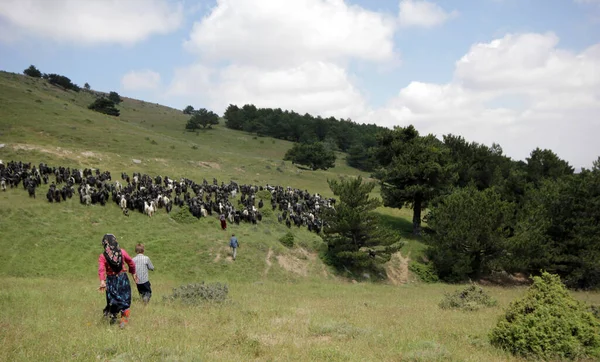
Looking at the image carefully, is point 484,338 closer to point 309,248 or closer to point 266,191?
point 309,248

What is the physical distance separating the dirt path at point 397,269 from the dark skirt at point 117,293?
24.0m

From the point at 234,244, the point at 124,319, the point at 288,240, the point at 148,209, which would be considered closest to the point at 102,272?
the point at 124,319

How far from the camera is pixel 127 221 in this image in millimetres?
26297

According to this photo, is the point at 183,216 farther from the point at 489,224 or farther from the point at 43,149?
the point at 43,149

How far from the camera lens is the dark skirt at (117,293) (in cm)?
852

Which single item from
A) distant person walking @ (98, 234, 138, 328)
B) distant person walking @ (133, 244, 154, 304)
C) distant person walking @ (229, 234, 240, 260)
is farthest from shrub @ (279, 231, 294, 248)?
distant person walking @ (98, 234, 138, 328)

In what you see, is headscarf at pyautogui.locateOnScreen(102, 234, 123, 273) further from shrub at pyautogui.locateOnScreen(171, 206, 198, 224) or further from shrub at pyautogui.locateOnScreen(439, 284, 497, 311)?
shrub at pyautogui.locateOnScreen(171, 206, 198, 224)

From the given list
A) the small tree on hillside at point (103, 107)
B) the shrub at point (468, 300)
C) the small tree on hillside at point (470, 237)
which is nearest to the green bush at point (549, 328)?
the shrub at point (468, 300)

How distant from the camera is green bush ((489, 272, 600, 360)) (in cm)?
813

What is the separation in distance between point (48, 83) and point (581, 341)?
378 ft

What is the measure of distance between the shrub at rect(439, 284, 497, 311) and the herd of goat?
49.9 feet

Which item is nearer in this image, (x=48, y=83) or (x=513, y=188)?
(x=513, y=188)

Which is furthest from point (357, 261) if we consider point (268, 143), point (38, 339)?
point (268, 143)

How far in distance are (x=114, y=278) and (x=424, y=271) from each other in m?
27.5
